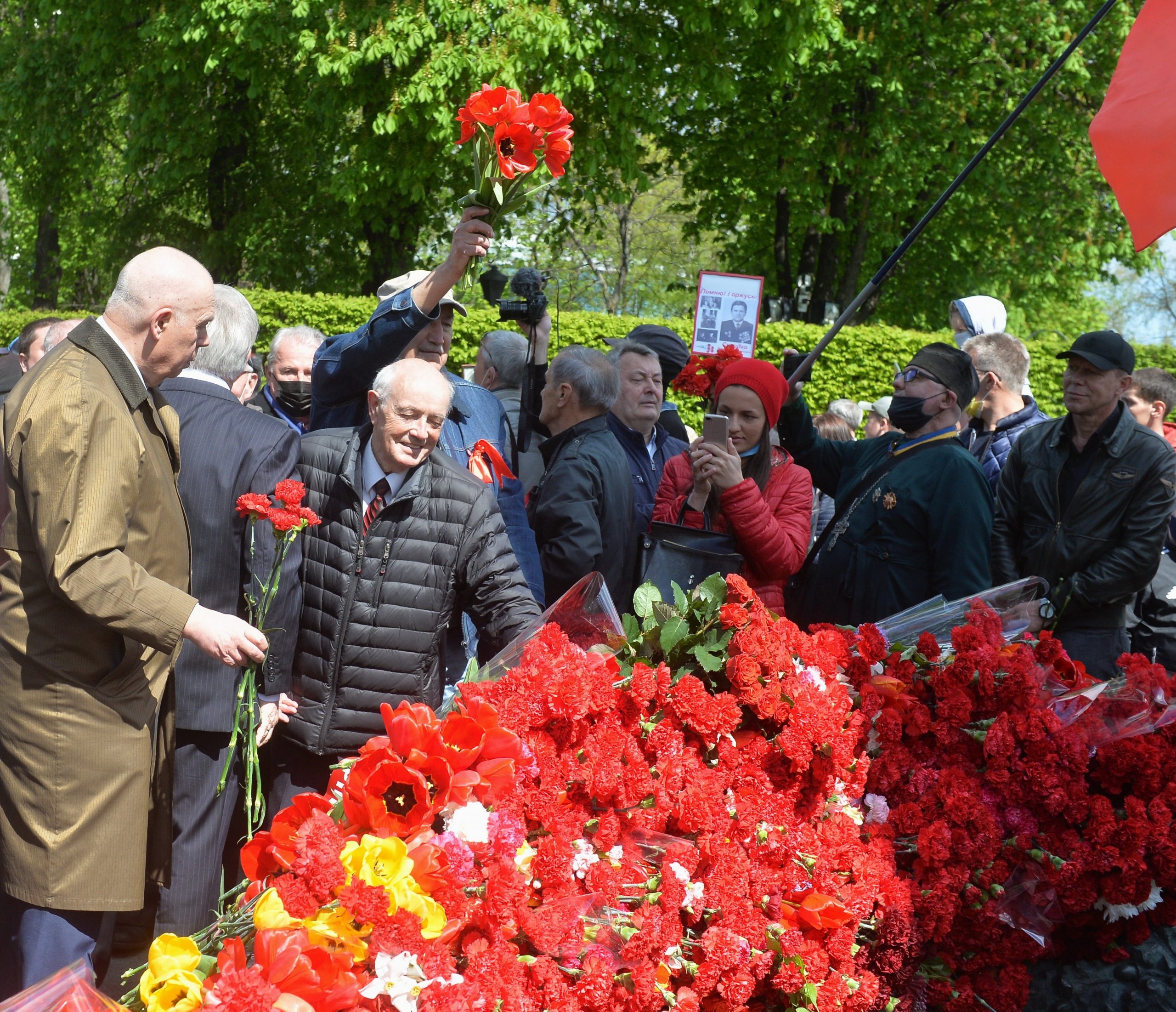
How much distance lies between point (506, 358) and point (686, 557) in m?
2.33

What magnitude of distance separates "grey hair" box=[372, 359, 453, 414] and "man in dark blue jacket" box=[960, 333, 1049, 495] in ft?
10.7

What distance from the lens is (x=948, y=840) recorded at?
7.93 ft

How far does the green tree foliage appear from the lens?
50.7ft

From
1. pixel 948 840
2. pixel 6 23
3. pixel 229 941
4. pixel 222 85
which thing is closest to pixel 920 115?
pixel 222 85

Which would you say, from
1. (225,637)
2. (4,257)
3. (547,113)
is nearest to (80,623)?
(225,637)

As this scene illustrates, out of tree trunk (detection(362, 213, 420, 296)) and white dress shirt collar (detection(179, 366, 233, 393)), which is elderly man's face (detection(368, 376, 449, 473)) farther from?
tree trunk (detection(362, 213, 420, 296))

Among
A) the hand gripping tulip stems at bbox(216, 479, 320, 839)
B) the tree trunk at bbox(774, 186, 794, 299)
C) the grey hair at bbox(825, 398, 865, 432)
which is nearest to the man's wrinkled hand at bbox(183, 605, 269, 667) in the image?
the hand gripping tulip stems at bbox(216, 479, 320, 839)

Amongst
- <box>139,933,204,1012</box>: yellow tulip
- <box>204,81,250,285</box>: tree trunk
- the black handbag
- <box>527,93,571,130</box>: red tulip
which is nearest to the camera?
<box>139,933,204,1012</box>: yellow tulip

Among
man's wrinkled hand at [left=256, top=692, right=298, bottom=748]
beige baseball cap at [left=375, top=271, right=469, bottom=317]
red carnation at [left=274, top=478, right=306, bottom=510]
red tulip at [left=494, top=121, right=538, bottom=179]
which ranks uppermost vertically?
red tulip at [left=494, top=121, right=538, bottom=179]

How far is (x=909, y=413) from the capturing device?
4.18 metres

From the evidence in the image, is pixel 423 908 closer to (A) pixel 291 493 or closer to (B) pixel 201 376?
(A) pixel 291 493

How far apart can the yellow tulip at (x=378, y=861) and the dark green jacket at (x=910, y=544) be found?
8.62 ft

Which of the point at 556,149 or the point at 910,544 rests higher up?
the point at 556,149

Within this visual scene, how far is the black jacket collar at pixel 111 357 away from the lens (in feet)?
8.43
